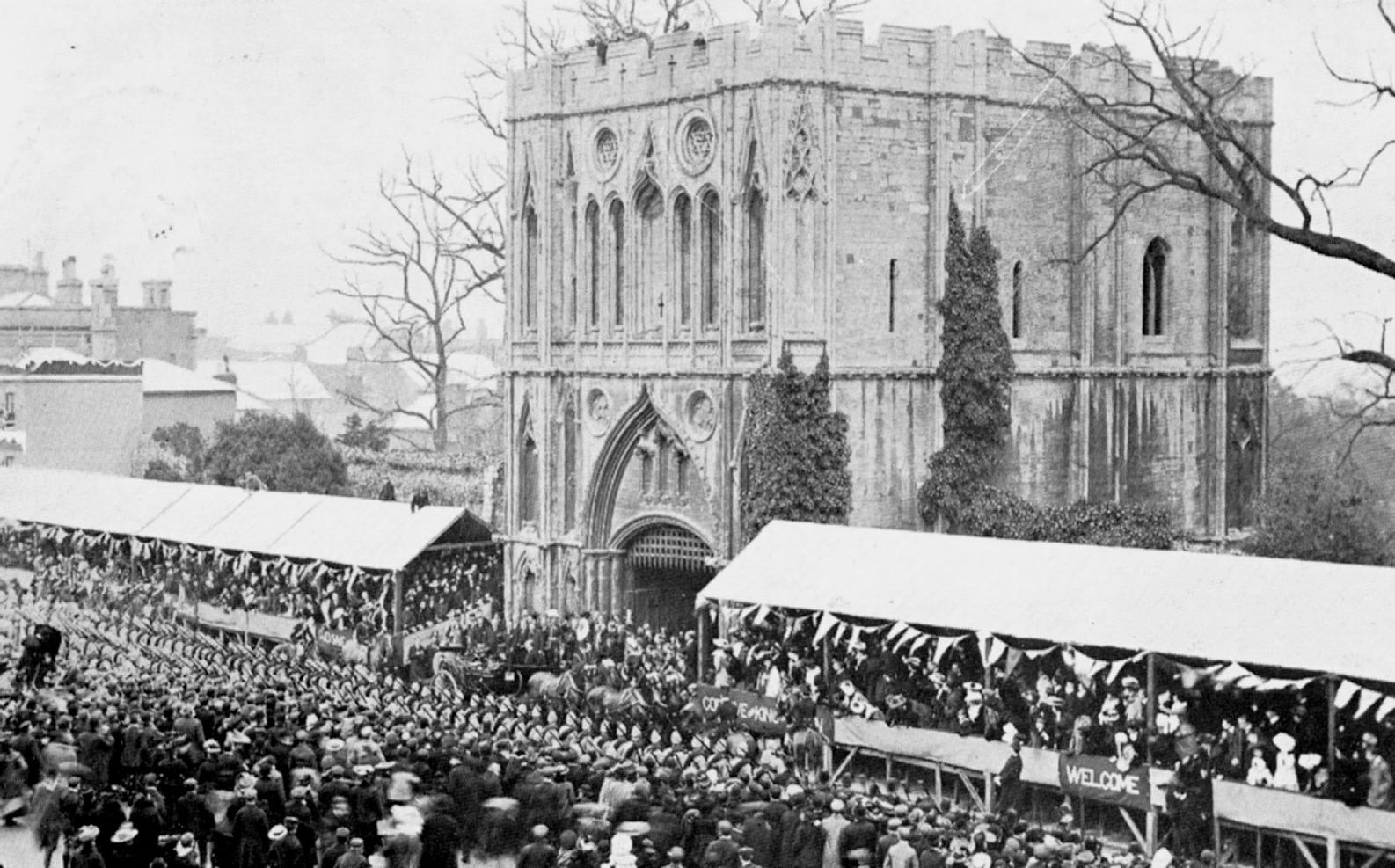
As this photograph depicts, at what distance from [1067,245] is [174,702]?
846 inches

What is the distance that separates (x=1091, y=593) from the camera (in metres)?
26.7

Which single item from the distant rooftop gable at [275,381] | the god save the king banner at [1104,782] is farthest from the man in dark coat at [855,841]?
the distant rooftop gable at [275,381]

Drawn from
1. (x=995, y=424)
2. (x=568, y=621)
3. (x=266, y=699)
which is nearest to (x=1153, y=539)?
(x=995, y=424)

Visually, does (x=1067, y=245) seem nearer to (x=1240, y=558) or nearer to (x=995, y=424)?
(x=995, y=424)

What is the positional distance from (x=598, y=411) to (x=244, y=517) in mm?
7810

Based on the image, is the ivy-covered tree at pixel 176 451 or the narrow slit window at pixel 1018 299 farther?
the ivy-covered tree at pixel 176 451

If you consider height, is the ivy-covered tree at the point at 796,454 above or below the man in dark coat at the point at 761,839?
above

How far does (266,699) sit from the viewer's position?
88.9 ft

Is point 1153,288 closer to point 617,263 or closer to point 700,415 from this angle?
point 700,415

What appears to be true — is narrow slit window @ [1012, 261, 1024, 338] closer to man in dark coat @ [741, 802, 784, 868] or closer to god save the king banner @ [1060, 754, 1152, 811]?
god save the king banner @ [1060, 754, 1152, 811]

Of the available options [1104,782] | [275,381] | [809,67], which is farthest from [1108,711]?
[275,381]

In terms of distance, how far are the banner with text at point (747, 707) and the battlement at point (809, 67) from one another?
41.0 feet

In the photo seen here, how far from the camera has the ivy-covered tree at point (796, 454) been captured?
1463 inches

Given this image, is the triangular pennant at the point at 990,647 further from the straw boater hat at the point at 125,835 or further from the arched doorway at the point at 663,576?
the arched doorway at the point at 663,576
